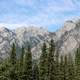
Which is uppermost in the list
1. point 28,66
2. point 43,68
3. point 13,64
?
point 13,64

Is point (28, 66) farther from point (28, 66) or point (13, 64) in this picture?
point (13, 64)

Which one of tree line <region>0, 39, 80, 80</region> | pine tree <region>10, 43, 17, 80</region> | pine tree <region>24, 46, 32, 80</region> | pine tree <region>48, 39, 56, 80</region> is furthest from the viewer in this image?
pine tree <region>24, 46, 32, 80</region>

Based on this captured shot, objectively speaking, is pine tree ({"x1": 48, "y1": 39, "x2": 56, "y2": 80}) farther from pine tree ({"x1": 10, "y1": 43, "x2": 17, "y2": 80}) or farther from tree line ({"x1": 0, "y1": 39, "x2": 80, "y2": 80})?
pine tree ({"x1": 10, "y1": 43, "x2": 17, "y2": 80})

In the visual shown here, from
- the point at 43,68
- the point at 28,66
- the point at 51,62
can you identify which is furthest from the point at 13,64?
the point at 43,68

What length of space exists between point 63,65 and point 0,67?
64.9ft

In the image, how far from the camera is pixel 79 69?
8556cm

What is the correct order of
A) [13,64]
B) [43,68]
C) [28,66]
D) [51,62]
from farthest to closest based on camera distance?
[43,68] → [28,66] → [13,64] → [51,62]

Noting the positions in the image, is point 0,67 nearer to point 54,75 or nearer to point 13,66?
point 13,66

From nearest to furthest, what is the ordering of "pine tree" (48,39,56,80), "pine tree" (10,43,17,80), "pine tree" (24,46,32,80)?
"pine tree" (48,39,56,80) → "pine tree" (10,43,17,80) → "pine tree" (24,46,32,80)

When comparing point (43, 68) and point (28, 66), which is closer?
point (28, 66)

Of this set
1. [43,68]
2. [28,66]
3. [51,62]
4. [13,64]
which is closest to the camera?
[51,62]


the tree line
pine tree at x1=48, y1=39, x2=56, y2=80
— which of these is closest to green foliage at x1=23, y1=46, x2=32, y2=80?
the tree line

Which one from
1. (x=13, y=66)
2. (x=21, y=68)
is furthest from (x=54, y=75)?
(x=21, y=68)

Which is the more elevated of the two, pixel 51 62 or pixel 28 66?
pixel 51 62
